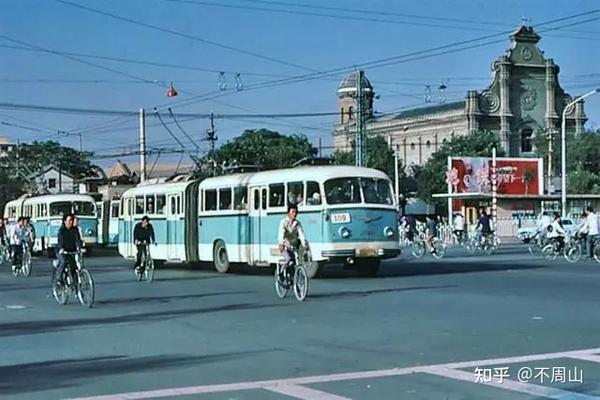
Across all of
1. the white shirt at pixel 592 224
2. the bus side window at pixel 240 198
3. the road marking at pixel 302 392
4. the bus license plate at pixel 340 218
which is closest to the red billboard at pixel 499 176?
the white shirt at pixel 592 224

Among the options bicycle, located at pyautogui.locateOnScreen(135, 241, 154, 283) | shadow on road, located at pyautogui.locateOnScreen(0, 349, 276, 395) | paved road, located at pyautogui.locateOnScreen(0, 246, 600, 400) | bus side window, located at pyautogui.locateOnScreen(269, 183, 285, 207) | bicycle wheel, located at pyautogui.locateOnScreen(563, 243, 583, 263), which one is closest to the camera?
paved road, located at pyautogui.locateOnScreen(0, 246, 600, 400)

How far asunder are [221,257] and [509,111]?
78477 mm

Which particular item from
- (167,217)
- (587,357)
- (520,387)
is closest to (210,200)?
(167,217)

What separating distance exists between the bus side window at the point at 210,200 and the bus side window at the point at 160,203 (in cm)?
284

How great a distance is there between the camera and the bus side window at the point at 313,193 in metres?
26.3

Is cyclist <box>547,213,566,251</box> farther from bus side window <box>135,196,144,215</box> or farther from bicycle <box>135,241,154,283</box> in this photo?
bicycle <box>135,241,154,283</box>

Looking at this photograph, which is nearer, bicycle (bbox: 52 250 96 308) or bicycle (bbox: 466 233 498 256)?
bicycle (bbox: 52 250 96 308)

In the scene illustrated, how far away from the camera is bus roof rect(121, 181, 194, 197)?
33.3 m

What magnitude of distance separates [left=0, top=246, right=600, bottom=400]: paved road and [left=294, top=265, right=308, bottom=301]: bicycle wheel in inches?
15.5

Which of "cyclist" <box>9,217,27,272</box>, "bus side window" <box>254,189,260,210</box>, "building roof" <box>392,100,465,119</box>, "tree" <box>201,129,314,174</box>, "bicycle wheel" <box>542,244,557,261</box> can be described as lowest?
"bicycle wheel" <box>542,244,557,261</box>

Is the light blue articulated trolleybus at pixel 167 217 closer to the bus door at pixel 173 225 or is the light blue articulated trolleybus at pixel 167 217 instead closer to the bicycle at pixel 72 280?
the bus door at pixel 173 225

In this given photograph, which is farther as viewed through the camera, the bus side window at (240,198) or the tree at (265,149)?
the tree at (265,149)

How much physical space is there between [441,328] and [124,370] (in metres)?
5.18

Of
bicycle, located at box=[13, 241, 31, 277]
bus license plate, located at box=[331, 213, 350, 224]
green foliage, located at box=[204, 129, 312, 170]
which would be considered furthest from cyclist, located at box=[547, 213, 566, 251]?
green foliage, located at box=[204, 129, 312, 170]
